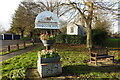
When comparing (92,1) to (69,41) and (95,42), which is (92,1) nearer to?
(95,42)

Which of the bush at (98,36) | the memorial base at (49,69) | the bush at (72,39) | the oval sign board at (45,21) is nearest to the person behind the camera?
the memorial base at (49,69)

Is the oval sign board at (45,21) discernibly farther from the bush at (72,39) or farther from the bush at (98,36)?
the bush at (72,39)

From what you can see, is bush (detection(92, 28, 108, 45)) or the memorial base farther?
bush (detection(92, 28, 108, 45))

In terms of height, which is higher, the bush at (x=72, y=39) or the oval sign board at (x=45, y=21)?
the oval sign board at (x=45, y=21)

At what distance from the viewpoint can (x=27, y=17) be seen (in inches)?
802

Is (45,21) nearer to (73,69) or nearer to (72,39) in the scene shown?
(73,69)

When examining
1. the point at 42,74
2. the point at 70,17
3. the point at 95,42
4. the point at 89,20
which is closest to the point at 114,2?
the point at 89,20

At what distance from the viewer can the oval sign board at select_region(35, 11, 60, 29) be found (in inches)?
201

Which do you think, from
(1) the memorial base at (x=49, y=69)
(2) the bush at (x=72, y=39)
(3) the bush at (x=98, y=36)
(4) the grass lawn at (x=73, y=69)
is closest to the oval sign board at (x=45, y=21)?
(1) the memorial base at (x=49, y=69)

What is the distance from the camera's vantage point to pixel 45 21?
5.16 m

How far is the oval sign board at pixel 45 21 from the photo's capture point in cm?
510

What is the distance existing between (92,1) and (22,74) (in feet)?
36.6

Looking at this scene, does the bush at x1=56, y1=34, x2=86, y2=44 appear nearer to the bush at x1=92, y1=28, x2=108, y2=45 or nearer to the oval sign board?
the bush at x1=92, y1=28, x2=108, y2=45

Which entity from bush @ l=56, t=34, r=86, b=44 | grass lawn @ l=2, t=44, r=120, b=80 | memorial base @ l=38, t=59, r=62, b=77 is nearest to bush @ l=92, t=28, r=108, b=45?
bush @ l=56, t=34, r=86, b=44
